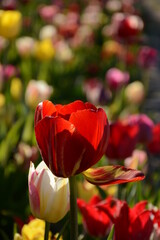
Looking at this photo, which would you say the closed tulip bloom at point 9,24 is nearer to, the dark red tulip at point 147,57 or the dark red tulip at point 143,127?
the dark red tulip at point 147,57

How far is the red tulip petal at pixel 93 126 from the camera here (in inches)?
32.3

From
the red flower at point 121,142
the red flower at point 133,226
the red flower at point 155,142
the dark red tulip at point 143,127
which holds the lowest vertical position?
the red flower at point 155,142

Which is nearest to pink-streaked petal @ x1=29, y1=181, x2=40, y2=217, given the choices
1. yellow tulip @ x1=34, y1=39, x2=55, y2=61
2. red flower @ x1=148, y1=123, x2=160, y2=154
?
red flower @ x1=148, y1=123, x2=160, y2=154

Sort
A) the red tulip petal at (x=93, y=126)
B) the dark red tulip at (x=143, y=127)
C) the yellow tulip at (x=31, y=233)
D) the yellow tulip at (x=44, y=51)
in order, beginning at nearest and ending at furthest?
the red tulip petal at (x=93, y=126), the yellow tulip at (x=31, y=233), the dark red tulip at (x=143, y=127), the yellow tulip at (x=44, y=51)

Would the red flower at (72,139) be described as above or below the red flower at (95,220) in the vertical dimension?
above

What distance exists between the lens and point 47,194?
94cm

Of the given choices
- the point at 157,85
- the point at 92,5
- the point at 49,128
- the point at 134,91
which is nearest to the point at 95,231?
the point at 49,128

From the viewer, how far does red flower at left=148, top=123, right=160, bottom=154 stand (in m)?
1.77

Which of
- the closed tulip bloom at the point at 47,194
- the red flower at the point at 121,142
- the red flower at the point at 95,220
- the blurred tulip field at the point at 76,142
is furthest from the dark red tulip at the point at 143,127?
the closed tulip bloom at the point at 47,194

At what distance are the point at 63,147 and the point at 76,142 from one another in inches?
0.8

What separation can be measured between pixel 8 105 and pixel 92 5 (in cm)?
385

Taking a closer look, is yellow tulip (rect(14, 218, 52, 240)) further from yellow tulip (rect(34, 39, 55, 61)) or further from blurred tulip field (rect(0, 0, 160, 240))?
yellow tulip (rect(34, 39, 55, 61))

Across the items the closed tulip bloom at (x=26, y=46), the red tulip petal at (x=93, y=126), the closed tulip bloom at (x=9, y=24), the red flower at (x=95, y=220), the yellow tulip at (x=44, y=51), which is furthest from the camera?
the closed tulip bloom at (x=26, y=46)

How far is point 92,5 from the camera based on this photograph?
6.41m
